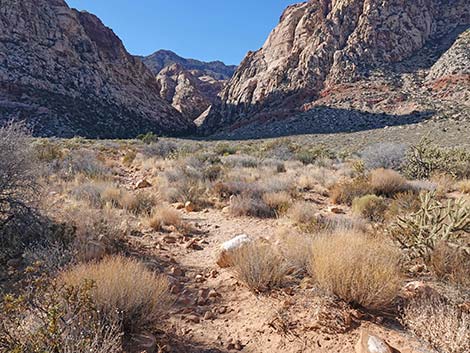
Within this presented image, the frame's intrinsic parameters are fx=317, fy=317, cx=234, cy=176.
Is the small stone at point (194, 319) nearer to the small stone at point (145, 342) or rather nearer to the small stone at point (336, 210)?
the small stone at point (145, 342)

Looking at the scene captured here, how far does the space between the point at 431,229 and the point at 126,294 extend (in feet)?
11.9

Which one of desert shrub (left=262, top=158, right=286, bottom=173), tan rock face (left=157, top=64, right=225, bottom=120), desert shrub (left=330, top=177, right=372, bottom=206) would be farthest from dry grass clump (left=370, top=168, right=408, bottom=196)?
tan rock face (left=157, top=64, right=225, bottom=120)

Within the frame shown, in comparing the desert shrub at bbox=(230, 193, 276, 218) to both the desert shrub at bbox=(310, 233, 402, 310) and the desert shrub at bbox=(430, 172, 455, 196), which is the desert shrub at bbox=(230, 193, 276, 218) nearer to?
the desert shrub at bbox=(310, 233, 402, 310)

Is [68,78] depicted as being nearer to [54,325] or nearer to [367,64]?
[367,64]

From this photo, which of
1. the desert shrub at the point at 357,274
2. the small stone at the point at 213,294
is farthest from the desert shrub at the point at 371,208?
the small stone at the point at 213,294

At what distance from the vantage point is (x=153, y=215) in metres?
6.30

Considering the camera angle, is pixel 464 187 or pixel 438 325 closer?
pixel 438 325

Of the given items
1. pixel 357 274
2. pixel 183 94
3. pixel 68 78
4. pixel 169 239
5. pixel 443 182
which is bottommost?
pixel 169 239

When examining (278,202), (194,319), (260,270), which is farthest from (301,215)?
(194,319)

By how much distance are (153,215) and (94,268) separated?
3351 millimetres

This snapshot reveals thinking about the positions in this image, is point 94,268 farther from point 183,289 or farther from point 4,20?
point 4,20

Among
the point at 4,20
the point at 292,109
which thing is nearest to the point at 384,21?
the point at 292,109

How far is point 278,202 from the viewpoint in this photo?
7.18 meters

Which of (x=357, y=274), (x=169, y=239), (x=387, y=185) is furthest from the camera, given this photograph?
(x=387, y=185)
